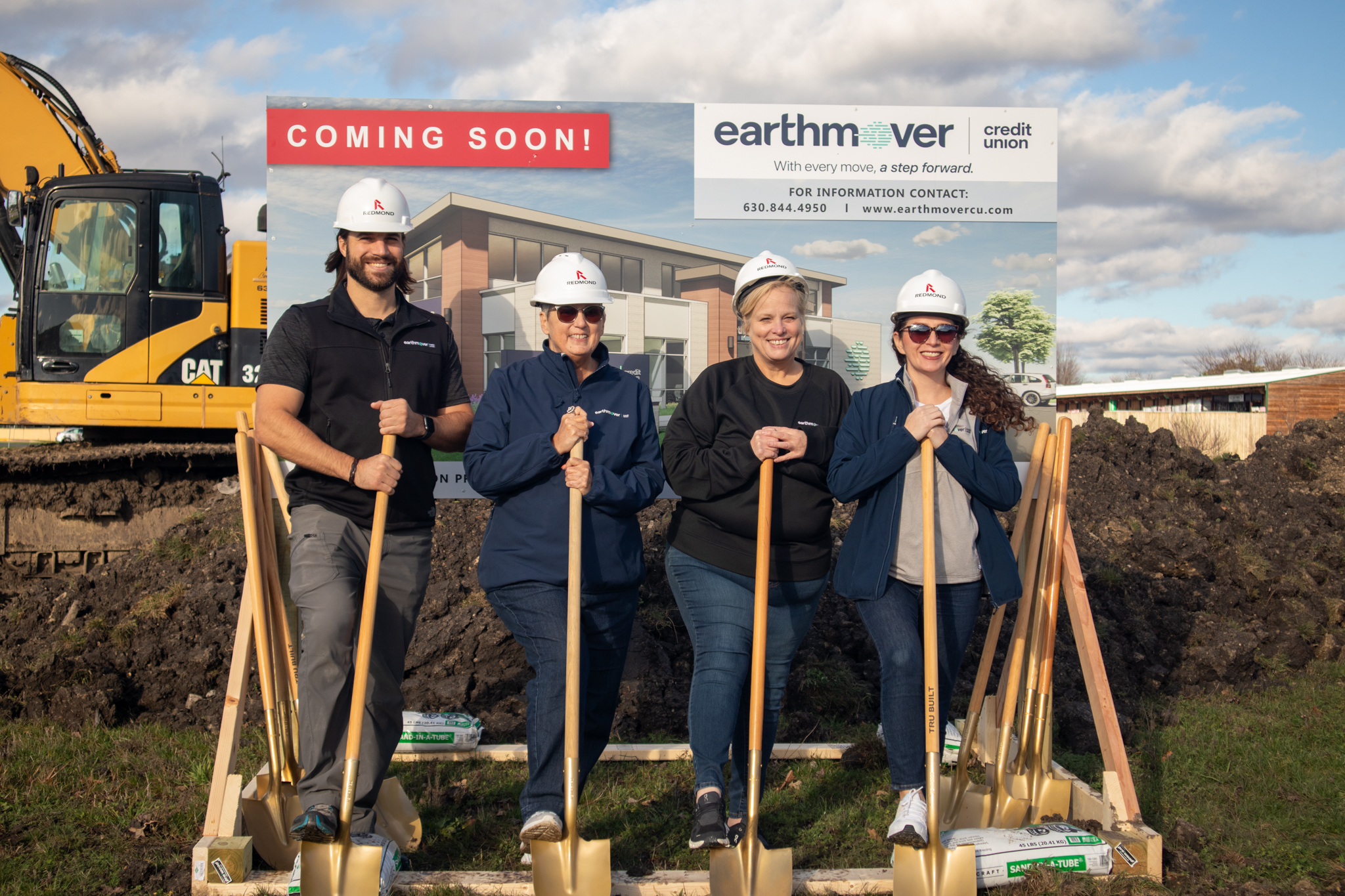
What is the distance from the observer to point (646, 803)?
430 cm

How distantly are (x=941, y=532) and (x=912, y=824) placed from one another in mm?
1003

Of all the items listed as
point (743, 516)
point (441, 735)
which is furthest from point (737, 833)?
point (441, 735)

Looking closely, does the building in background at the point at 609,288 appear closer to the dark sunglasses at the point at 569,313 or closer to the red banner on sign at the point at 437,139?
the red banner on sign at the point at 437,139

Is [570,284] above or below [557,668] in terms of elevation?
above

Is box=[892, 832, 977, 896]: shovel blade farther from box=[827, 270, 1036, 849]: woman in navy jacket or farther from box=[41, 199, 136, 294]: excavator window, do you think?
box=[41, 199, 136, 294]: excavator window

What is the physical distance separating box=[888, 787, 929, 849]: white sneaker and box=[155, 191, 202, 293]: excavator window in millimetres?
9811

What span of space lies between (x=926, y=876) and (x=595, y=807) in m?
1.55

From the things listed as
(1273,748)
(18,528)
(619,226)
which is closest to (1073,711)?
(1273,748)

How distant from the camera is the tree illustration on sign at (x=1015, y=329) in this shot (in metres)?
5.99

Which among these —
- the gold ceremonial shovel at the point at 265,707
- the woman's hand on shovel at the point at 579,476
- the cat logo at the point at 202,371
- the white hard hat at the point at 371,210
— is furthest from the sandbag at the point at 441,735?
the cat logo at the point at 202,371

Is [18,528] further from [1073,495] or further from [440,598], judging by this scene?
[1073,495]

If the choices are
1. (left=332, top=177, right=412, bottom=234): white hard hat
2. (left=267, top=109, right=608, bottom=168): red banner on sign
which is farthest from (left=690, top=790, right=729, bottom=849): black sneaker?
(left=267, top=109, right=608, bottom=168): red banner on sign

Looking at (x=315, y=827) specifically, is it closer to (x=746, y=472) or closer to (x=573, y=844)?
(x=573, y=844)

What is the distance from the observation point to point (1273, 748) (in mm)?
5035
